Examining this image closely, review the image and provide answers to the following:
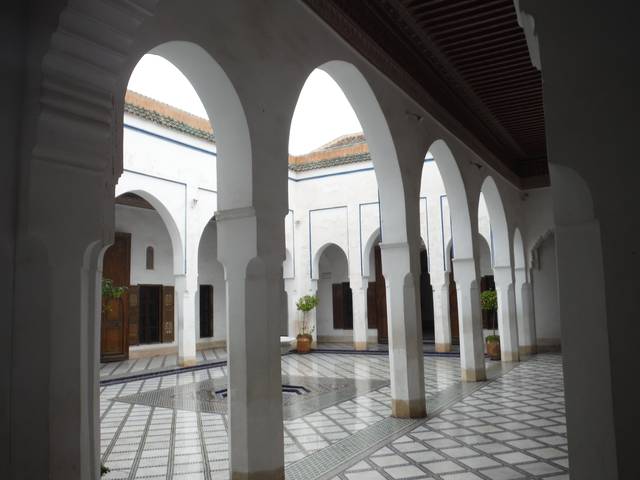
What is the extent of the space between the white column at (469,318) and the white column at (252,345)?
5205 mm

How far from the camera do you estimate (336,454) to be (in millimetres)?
4691

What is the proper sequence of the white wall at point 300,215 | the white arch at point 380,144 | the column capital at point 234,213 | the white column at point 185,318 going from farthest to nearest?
the white column at point 185,318, the white wall at point 300,215, the white arch at point 380,144, the column capital at point 234,213

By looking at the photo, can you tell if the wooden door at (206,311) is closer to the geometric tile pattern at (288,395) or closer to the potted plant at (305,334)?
the potted plant at (305,334)

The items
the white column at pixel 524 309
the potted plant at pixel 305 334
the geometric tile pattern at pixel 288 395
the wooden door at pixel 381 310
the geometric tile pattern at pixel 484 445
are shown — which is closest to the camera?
the geometric tile pattern at pixel 484 445

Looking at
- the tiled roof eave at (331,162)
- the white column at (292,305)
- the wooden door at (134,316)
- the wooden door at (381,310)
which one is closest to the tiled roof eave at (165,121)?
the tiled roof eave at (331,162)

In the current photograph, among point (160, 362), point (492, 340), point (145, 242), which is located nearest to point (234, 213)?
point (492, 340)

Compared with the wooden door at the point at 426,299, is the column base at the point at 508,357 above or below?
below

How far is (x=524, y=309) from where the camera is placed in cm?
1167

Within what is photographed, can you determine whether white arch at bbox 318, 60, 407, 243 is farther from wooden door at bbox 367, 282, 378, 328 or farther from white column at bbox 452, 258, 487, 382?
wooden door at bbox 367, 282, 378, 328

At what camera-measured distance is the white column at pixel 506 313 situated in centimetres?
1040

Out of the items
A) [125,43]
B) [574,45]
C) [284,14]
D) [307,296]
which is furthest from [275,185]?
[307,296]

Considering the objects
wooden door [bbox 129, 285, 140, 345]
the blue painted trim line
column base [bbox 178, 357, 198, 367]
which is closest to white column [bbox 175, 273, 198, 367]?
column base [bbox 178, 357, 198, 367]

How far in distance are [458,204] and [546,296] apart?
259 inches

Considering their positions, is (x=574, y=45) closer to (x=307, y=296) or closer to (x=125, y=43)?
(x=125, y=43)
